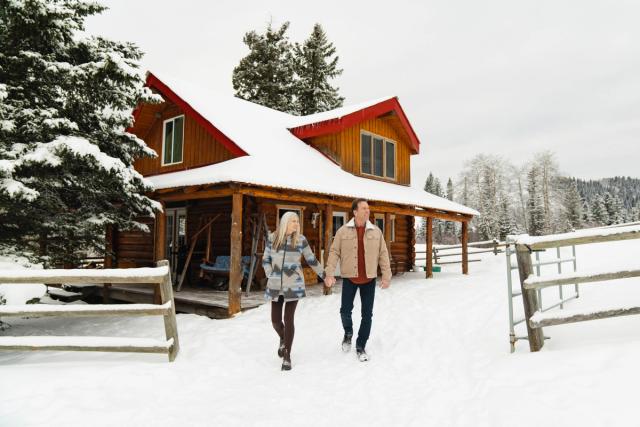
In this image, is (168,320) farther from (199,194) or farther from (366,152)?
(366,152)

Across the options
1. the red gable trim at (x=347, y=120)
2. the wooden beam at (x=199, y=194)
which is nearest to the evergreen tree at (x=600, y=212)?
the red gable trim at (x=347, y=120)

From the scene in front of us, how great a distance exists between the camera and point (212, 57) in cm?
8988

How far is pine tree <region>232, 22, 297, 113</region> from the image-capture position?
3053cm

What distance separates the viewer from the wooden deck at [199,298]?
8.86 m

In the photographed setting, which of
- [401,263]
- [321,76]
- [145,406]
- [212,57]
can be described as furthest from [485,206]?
[212,57]

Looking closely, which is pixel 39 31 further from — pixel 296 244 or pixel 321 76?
pixel 321 76

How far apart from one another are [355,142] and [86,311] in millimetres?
11206

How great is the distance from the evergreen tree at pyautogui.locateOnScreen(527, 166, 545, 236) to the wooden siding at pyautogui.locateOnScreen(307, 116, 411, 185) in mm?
31940

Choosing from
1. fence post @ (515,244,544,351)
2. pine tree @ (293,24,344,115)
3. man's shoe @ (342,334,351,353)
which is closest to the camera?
fence post @ (515,244,544,351)

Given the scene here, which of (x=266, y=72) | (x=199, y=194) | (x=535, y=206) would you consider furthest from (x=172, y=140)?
(x=535, y=206)

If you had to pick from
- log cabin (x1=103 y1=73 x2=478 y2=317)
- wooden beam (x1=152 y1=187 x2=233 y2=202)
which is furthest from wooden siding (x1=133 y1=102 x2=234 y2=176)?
wooden beam (x1=152 y1=187 x2=233 y2=202)

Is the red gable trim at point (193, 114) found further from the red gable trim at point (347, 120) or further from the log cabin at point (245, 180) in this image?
the red gable trim at point (347, 120)

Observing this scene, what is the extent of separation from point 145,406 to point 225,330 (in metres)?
3.28

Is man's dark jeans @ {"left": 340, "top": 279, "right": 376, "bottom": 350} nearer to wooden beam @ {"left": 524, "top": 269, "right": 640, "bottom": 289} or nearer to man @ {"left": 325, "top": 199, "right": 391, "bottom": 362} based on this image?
man @ {"left": 325, "top": 199, "right": 391, "bottom": 362}
